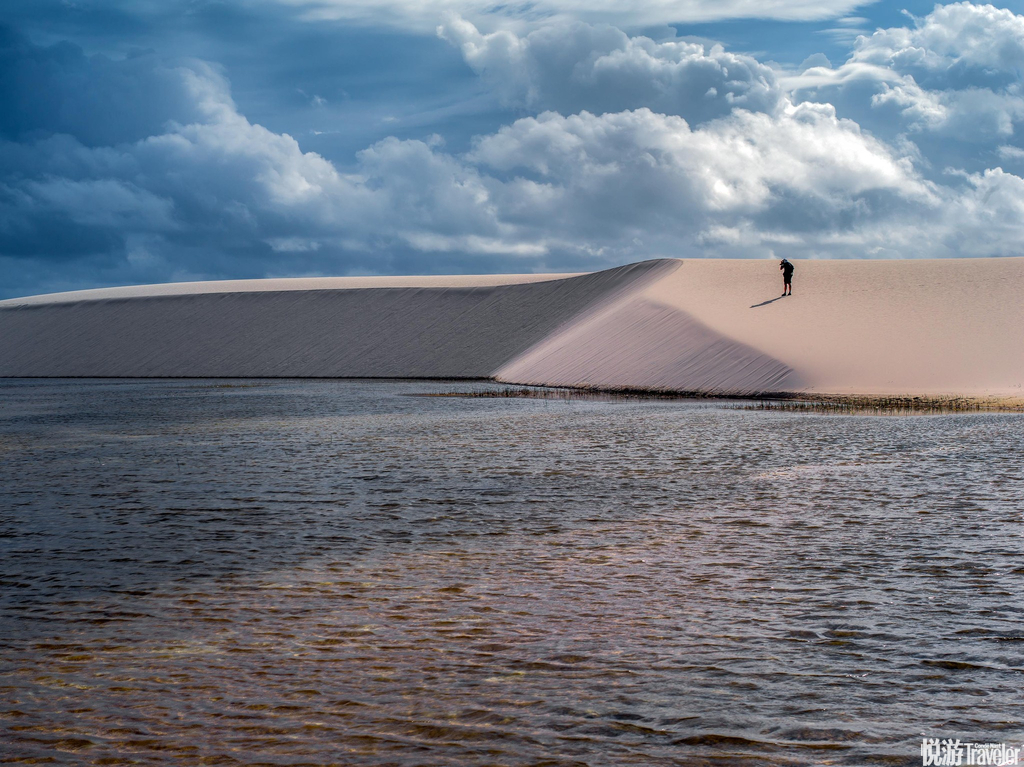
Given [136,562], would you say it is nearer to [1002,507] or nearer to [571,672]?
[571,672]

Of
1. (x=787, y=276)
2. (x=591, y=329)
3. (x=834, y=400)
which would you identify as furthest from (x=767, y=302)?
(x=834, y=400)

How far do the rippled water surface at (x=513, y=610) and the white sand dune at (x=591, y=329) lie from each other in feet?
52.4

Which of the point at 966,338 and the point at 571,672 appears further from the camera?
the point at 966,338

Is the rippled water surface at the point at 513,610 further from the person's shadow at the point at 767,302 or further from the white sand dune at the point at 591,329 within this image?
the person's shadow at the point at 767,302

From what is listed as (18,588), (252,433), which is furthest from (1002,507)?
(252,433)

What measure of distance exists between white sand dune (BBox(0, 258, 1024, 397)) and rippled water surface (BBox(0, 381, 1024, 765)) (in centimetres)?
1598

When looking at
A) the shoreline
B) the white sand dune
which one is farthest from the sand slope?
the shoreline

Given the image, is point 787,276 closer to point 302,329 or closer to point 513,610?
point 513,610

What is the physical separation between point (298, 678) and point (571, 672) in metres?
1.37

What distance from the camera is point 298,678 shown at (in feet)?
16.6

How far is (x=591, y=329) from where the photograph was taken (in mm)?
40469

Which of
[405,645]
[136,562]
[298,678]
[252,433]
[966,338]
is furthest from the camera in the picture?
[966,338]

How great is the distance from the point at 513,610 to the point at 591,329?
34.6 meters

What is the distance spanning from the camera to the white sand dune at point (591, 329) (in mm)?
29078
